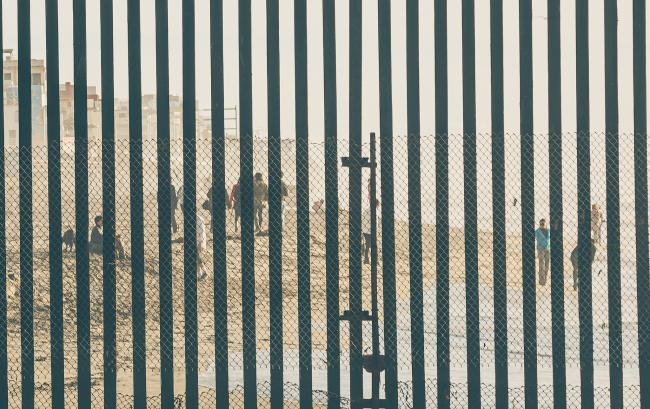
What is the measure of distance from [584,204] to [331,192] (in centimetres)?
183

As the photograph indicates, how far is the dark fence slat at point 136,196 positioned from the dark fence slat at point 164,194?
0.14 m

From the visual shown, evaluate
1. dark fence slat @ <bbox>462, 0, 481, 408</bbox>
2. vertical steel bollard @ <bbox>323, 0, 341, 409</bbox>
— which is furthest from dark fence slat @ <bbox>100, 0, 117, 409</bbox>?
dark fence slat @ <bbox>462, 0, 481, 408</bbox>

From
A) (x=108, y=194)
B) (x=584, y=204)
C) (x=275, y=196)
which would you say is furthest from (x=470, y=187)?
(x=108, y=194)

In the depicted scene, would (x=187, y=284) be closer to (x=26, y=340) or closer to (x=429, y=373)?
(x=26, y=340)

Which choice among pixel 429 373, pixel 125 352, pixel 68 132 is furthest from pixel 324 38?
pixel 68 132

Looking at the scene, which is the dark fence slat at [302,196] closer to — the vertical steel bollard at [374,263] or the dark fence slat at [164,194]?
the vertical steel bollard at [374,263]

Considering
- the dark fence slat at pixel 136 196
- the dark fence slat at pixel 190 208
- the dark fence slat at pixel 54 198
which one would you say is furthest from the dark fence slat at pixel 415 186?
the dark fence slat at pixel 54 198

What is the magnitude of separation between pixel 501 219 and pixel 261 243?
60.3 ft

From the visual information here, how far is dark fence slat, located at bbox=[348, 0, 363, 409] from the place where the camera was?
7.70 metres

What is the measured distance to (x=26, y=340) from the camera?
7945mm

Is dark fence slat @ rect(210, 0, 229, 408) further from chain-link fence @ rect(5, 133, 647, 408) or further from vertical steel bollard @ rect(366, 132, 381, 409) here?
vertical steel bollard @ rect(366, 132, 381, 409)

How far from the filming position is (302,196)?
7879 mm

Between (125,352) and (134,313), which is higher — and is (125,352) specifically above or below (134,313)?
below

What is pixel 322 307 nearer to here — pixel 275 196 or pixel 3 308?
pixel 3 308
